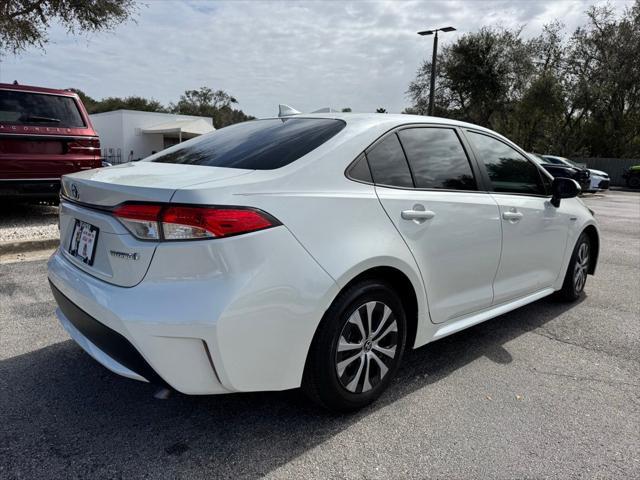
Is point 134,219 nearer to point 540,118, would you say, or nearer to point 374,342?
point 374,342

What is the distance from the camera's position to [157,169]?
2.57m

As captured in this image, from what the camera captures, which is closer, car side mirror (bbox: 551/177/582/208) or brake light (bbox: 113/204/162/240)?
brake light (bbox: 113/204/162/240)

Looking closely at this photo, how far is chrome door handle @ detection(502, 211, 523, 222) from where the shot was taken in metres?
3.27

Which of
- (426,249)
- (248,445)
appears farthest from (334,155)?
(248,445)

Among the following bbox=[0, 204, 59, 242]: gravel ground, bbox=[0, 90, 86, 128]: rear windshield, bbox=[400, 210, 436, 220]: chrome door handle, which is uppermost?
bbox=[0, 90, 86, 128]: rear windshield

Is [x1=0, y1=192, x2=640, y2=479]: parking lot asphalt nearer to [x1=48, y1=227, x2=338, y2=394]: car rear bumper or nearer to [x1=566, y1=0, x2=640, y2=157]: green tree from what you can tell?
[x1=48, y1=227, x2=338, y2=394]: car rear bumper

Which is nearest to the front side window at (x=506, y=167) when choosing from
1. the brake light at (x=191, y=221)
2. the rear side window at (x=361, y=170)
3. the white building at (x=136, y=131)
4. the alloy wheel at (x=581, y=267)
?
the alloy wheel at (x=581, y=267)

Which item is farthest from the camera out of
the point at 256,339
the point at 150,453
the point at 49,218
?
the point at 49,218

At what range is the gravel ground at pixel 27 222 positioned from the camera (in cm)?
611

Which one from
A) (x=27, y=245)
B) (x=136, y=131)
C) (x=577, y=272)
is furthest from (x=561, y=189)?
(x=136, y=131)

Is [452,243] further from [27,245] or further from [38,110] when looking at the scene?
[38,110]

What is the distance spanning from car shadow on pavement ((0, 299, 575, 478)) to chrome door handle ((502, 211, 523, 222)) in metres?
1.03

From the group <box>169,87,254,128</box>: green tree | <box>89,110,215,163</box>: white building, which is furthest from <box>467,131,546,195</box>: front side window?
<box>169,87,254,128</box>: green tree

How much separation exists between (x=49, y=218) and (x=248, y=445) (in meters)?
6.67
